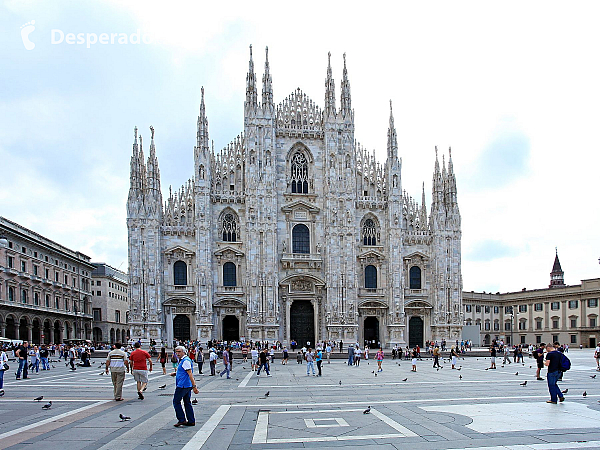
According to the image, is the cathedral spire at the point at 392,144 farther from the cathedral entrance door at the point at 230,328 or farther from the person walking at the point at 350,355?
the person walking at the point at 350,355

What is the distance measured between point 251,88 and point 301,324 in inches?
870

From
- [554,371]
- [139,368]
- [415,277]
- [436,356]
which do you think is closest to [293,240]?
[415,277]

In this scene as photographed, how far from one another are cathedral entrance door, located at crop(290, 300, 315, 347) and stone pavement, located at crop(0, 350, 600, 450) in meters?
31.8

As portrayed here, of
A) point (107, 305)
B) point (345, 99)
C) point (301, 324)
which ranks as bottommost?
point (301, 324)

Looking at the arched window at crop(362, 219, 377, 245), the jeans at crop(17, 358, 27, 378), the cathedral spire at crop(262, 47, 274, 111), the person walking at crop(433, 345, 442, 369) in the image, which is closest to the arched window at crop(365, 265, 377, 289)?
the arched window at crop(362, 219, 377, 245)

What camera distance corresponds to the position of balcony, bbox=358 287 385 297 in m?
52.8

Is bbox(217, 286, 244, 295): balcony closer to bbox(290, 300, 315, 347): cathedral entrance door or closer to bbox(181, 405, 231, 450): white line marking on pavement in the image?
bbox(290, 300, 315, 347): cathedral entrance door

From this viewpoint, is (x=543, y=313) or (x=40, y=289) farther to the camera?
(x=543, y=313)

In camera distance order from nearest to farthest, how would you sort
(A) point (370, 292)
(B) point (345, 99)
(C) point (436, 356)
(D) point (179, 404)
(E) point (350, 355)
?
(D) point (179, 404), (C) point (436, 356), (E) point (350, 355), (A) point (370, 292), (B) point (345, 99)

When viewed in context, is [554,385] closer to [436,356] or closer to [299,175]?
[436,356]

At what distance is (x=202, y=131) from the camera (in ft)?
168

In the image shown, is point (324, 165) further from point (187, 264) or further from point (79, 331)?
point (79, 331)

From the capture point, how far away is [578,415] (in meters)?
12.5

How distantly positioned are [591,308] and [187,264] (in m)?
52.9
